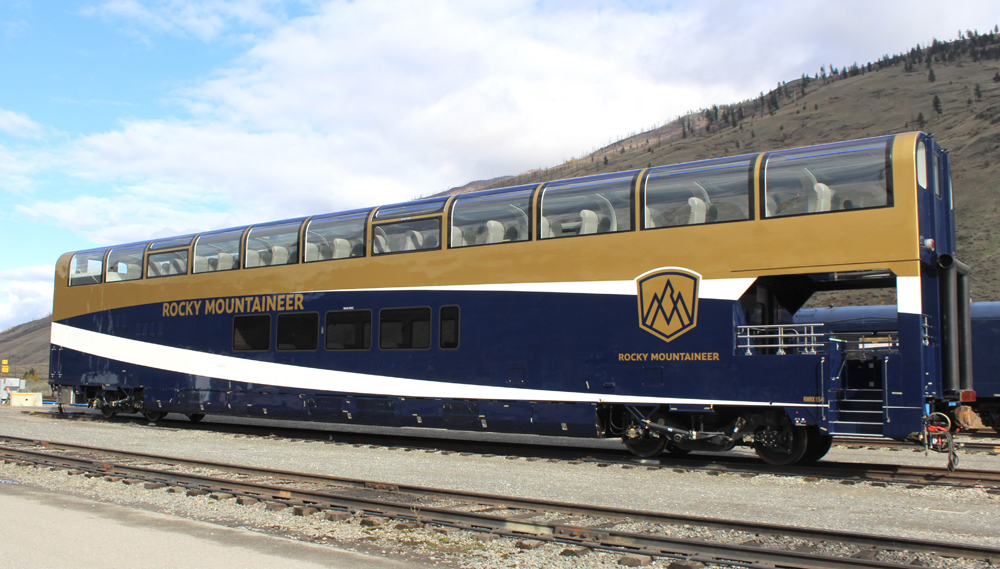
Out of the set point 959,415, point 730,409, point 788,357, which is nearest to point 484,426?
point 730,409

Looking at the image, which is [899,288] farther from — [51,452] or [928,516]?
[51,452]

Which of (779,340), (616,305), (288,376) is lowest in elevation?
(288,376)

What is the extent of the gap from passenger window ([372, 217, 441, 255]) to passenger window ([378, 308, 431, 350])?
1182mm

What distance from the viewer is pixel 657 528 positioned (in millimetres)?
7207

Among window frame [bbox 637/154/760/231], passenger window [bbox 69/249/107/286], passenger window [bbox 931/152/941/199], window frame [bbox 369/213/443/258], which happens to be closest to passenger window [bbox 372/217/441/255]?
window frame [bbox 369/213/443/258]

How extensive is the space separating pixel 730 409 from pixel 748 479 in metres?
1.19

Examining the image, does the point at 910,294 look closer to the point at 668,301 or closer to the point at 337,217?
the point at 668,301

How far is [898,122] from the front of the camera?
103 metres

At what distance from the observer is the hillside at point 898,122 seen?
211 feet

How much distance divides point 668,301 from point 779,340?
1.74 metres

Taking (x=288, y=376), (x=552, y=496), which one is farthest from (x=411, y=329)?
(x=552, y=496)

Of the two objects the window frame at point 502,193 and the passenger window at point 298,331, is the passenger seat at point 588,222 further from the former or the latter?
the passenger window at point 298,331

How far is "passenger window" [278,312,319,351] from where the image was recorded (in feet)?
50.4

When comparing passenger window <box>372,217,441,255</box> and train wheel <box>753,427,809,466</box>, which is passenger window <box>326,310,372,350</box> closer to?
passenger window <box>372,217,441,255</box>
